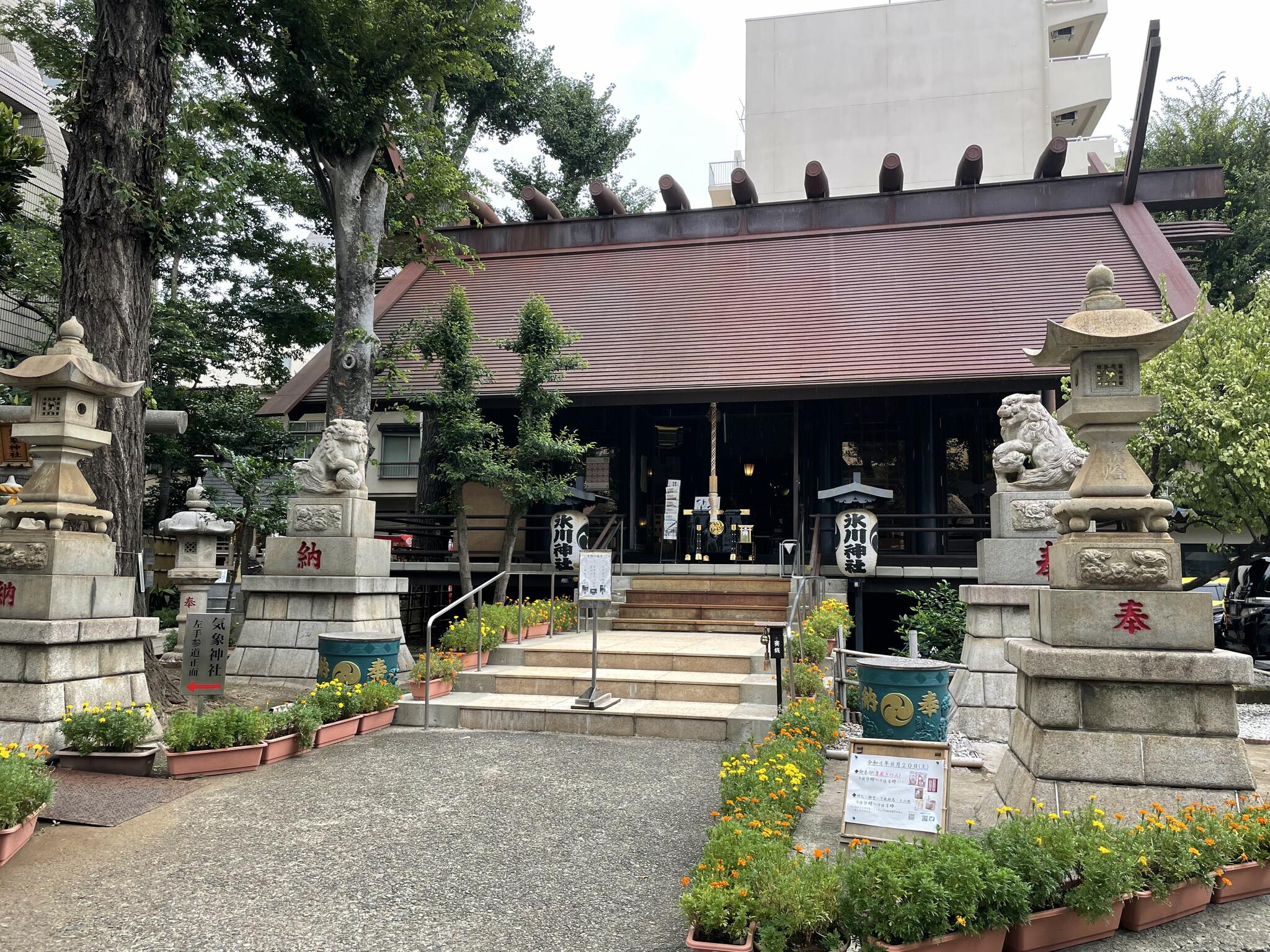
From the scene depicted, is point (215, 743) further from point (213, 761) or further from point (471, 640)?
point (471, 640)

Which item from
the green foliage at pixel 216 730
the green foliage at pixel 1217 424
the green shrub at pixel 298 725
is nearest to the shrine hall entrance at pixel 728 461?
the green foliage at pixel 1217 424

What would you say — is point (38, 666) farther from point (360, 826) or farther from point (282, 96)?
point (282, 96)

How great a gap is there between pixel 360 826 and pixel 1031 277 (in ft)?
55.8

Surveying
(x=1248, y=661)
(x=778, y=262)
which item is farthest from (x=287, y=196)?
(x=1248, y=661)

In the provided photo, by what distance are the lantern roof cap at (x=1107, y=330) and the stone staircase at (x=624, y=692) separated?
4.29 m

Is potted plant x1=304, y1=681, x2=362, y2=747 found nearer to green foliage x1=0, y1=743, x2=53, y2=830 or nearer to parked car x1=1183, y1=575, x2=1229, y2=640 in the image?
green foliage x1=0, y1=743, x2=53, y2=830

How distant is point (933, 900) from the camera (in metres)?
3.35

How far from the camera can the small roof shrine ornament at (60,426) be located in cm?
681

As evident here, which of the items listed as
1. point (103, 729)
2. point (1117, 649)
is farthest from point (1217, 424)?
point (103, 729)

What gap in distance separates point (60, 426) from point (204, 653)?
2226mm

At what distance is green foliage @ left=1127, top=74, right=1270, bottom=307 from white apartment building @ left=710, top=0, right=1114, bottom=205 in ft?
6.58

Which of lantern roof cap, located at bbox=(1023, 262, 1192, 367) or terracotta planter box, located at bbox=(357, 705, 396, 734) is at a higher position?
lantern roof cap, located at bbox=(1023, 262, 1192, 367)

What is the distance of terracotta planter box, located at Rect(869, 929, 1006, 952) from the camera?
3.34 metres

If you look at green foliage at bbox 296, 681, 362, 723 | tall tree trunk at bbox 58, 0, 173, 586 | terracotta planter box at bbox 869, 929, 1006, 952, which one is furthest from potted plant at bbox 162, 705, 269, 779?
terracotta planter box at bbox 869, 929, 1006, 952
